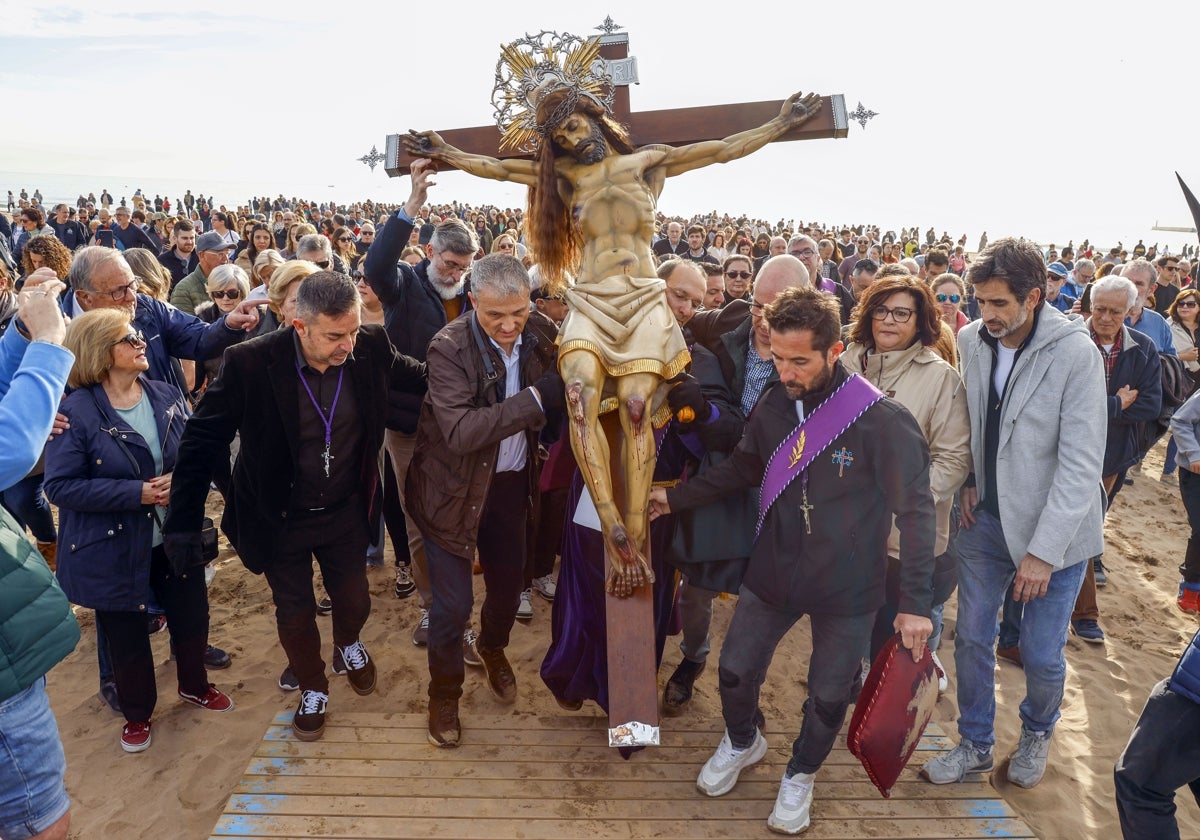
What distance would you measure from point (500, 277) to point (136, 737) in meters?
3.29

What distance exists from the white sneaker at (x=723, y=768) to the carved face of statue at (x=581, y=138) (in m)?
2.97

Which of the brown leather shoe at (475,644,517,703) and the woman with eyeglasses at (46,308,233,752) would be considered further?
the brown leather shoe at (475,644,517,703)

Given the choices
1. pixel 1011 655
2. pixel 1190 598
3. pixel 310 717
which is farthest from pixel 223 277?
pixel 1190 598

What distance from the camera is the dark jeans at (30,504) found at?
197 inches

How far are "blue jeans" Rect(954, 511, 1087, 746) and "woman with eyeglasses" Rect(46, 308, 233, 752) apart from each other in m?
4.16

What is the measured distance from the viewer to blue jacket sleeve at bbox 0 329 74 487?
218 cm

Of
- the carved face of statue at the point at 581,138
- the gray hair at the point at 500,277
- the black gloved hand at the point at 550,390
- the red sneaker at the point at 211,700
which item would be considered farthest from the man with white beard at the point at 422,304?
the black gloved hand at the point at 550,390

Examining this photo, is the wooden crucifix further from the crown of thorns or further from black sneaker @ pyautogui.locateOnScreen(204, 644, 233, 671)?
black sneaker @ pyautogui.locateOnScreen(204, 644, 233, 671)

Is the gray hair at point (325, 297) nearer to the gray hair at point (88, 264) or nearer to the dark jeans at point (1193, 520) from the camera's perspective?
the gray hair at point (88, 264)

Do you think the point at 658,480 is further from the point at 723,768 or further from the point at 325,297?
the point at 325,297

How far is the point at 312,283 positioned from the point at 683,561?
223 centimetres

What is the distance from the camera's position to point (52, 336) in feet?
7.91

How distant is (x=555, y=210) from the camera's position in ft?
12.1

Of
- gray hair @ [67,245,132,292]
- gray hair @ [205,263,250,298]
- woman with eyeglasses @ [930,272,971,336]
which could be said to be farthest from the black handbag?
gray hair @ [205,263,250,298]
